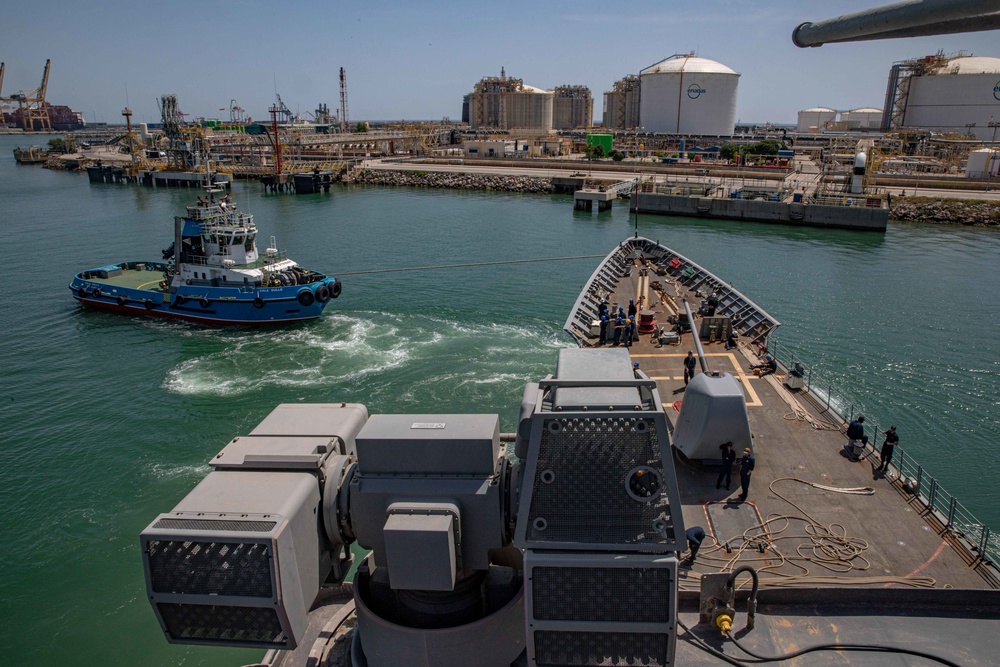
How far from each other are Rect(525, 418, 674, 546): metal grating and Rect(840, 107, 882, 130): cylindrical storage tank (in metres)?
153

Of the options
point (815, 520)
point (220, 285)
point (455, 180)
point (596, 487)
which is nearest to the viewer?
point (596, 487)

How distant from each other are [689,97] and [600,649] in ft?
439

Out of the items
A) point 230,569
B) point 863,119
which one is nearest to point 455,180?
point 230,569

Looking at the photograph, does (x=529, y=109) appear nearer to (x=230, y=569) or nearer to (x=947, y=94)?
(x=947, y=94)

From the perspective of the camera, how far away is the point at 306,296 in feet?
102

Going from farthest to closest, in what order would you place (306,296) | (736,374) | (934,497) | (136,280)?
(136,280) → (306,296) → (736,374) → (934,497)

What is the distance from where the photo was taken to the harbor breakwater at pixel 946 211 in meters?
59.4

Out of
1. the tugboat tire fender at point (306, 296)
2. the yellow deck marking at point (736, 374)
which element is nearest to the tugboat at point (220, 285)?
the tugboat tire fender at point (306, 296)

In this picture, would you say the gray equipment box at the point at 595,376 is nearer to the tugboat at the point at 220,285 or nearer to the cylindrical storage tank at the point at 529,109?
the tugboat at the point at 220,285

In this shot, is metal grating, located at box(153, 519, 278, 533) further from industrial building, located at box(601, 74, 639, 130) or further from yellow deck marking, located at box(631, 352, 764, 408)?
industrial building, located at box(601, 74, 639, 130)

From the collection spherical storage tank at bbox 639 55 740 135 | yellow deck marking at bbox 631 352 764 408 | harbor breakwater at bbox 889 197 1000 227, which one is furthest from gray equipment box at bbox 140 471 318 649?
spherical storage tank at bbox 639 55 740 135

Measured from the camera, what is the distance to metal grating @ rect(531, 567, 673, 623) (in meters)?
4.33

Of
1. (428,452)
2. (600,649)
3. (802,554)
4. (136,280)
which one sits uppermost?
(428,452)

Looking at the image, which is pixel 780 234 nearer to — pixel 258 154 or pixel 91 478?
pixel 91 478
